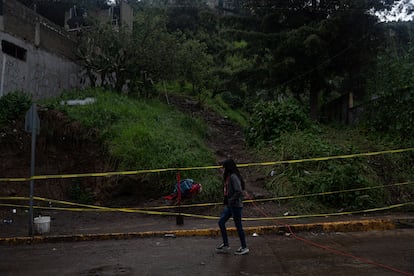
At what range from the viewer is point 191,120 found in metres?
18.5

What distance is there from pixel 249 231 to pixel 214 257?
71.7 inches

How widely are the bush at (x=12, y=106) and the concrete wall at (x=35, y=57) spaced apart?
521mm

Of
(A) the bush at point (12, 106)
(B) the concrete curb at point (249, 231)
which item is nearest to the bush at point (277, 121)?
(B) the concrete curb at point (249, 231)

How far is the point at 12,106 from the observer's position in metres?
13.8

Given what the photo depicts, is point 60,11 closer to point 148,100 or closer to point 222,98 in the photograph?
point 148,100

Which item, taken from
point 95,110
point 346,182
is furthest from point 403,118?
point 95,110

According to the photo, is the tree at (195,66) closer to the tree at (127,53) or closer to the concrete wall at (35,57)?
the tree at (127,53)

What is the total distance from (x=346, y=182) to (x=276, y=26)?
10676mm

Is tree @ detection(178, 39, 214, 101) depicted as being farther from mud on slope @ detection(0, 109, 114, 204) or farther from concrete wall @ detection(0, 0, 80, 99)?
mud on slope @ detection(0, 109, 114, 204)

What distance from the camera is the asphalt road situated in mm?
5855

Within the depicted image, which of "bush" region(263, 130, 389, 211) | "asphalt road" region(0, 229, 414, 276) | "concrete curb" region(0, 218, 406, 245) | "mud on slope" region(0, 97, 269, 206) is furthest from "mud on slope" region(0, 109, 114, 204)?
"bush" region(263, 130, 389, 211)

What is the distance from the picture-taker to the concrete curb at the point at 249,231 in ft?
27.3

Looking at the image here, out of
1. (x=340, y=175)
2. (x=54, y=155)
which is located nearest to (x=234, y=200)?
(x=340, y=175)

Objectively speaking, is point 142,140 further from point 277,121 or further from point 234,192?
point 234,192
